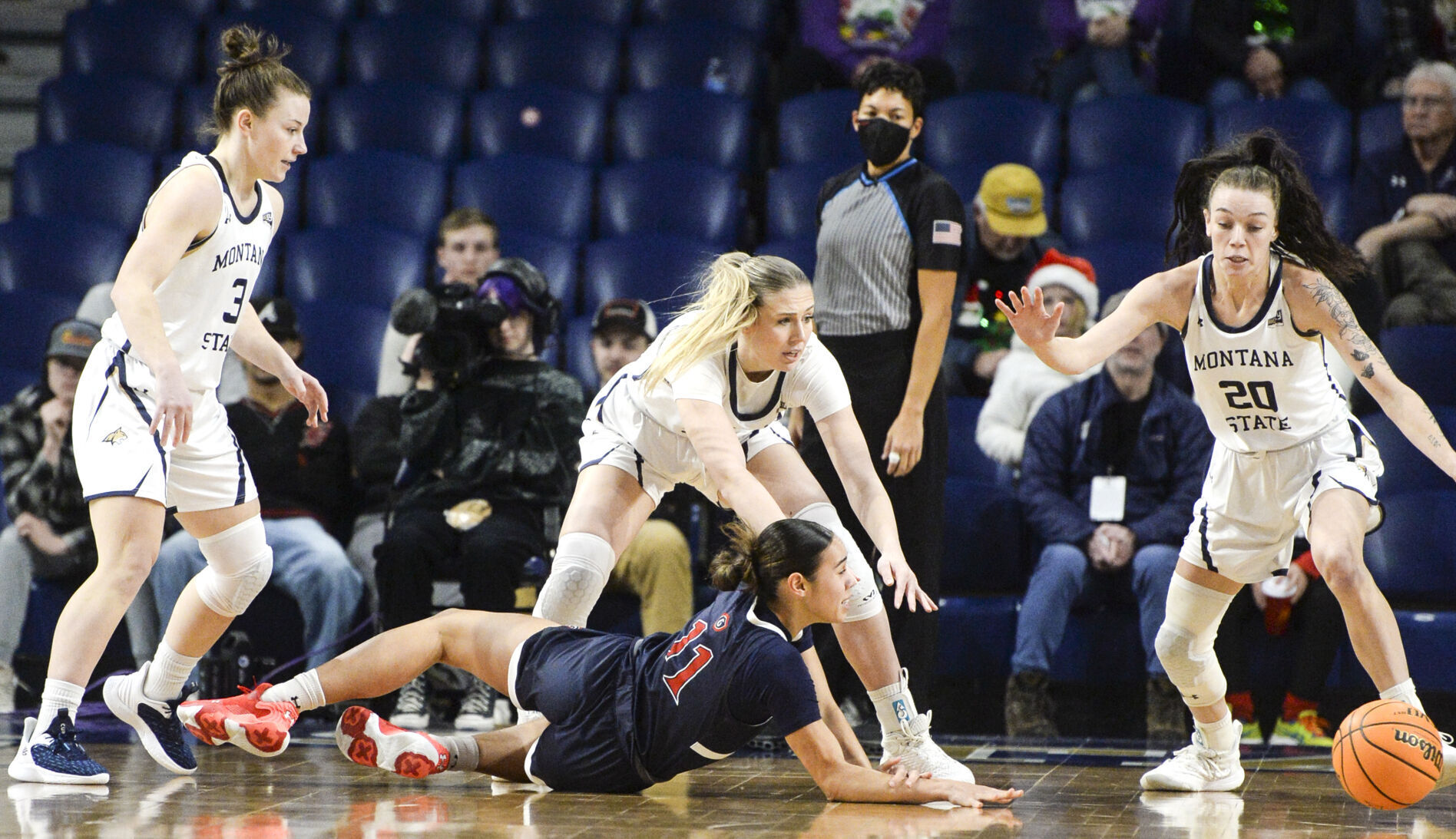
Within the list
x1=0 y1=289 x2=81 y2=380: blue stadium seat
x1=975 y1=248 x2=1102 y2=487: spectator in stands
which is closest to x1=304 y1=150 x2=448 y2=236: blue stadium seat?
x1=0 y1=289 x2=81 y2=380: blue stadium seat

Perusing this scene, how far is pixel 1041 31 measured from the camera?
8.16m

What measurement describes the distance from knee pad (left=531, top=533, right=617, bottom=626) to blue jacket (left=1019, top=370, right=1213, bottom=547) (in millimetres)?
2127

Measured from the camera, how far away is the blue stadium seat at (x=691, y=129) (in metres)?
7.79

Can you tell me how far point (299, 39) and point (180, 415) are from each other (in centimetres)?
543

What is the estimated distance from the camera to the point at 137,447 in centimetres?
378

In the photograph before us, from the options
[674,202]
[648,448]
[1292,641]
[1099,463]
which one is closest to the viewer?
[648,448]

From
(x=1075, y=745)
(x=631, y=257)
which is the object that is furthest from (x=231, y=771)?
(x=631, y=257)

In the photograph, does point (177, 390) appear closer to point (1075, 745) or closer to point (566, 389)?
point (566, 389)

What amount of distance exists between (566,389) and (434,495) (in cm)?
63

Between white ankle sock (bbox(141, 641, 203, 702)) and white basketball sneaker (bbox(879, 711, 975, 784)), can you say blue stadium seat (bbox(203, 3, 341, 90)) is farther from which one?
white basketball sneaker (bbox(879, 711, 975, 784))

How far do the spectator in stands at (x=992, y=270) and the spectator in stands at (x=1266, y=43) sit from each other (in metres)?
1.75

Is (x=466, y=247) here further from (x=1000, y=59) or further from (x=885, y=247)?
(x=1000, y=59)

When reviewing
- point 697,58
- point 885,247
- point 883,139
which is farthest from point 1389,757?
point 697,58

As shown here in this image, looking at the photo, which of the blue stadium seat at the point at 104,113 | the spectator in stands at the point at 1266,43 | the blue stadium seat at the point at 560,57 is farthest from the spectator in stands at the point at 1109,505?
the blue stadium seat at the point at 104,113
